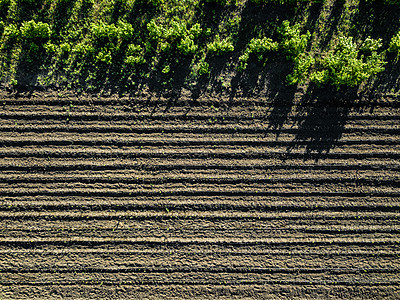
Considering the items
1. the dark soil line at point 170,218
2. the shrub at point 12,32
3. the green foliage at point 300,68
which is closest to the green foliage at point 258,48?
the green foliage at point 300,68

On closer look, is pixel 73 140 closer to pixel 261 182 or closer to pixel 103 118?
pixel 103 118

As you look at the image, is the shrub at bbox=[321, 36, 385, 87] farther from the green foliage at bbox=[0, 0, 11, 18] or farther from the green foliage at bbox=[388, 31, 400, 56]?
the green foliage at bbox=[0, 0, 11, 18]

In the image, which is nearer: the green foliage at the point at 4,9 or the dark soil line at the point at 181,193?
the dark soil line at the point at 181,193

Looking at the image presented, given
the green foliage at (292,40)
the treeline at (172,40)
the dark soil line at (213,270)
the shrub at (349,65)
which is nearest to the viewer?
the shrub at (349,65)

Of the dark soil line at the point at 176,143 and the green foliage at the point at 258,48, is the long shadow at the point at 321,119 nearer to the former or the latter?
the dark soil line at the point at 176,143

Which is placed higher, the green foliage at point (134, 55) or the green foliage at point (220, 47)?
the green foliage at point (220, 47)

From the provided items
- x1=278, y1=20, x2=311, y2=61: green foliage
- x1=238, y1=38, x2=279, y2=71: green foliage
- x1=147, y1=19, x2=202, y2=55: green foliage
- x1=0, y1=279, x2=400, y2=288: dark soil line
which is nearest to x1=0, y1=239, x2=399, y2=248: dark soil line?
x1=0, y1=279, x2=400, y2=288: dark soil line

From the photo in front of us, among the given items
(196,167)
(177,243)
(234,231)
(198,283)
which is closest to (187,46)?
(196,167)

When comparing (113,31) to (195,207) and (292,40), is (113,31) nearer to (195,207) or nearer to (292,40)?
(292,40)
